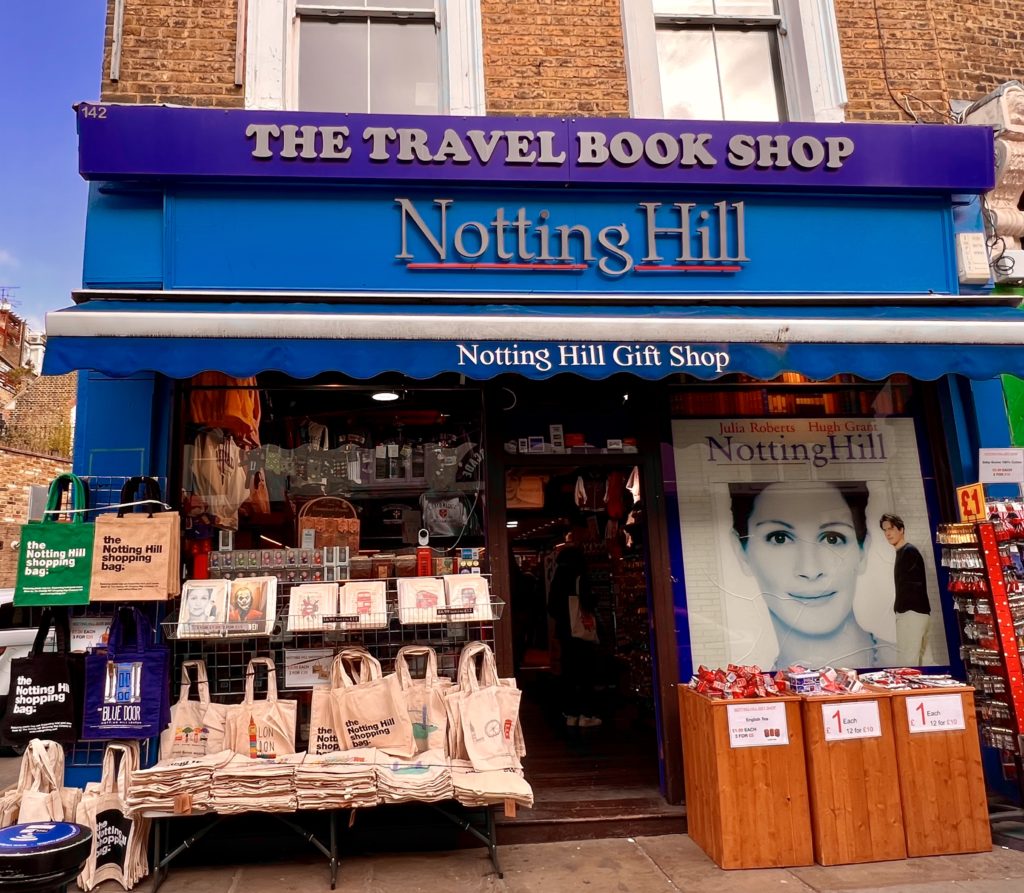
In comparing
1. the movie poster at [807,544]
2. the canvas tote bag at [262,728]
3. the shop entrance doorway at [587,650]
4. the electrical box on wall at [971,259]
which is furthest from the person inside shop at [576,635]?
the electrical box on wall at [971,259]

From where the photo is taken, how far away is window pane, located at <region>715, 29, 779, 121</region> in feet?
23.6

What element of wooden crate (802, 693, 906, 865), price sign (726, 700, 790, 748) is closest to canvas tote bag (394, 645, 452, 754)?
price sign (726, 700, 790, 748)

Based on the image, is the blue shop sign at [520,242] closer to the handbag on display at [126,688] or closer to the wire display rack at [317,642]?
the wire display rack at [317,642]

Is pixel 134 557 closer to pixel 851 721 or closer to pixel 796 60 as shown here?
pixel 851 721

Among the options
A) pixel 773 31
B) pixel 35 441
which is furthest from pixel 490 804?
pixel 35 441

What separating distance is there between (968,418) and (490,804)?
485 centimetres

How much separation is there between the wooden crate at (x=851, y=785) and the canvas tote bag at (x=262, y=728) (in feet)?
10.9

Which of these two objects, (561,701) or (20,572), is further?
(561,701)

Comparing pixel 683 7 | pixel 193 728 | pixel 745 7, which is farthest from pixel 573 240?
pixel 193 728

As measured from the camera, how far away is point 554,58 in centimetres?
660

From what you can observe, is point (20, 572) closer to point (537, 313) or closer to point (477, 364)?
point (477, 364)

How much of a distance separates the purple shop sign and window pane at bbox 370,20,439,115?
98 cm

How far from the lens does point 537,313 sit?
529cm

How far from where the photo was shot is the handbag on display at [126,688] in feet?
16.0
